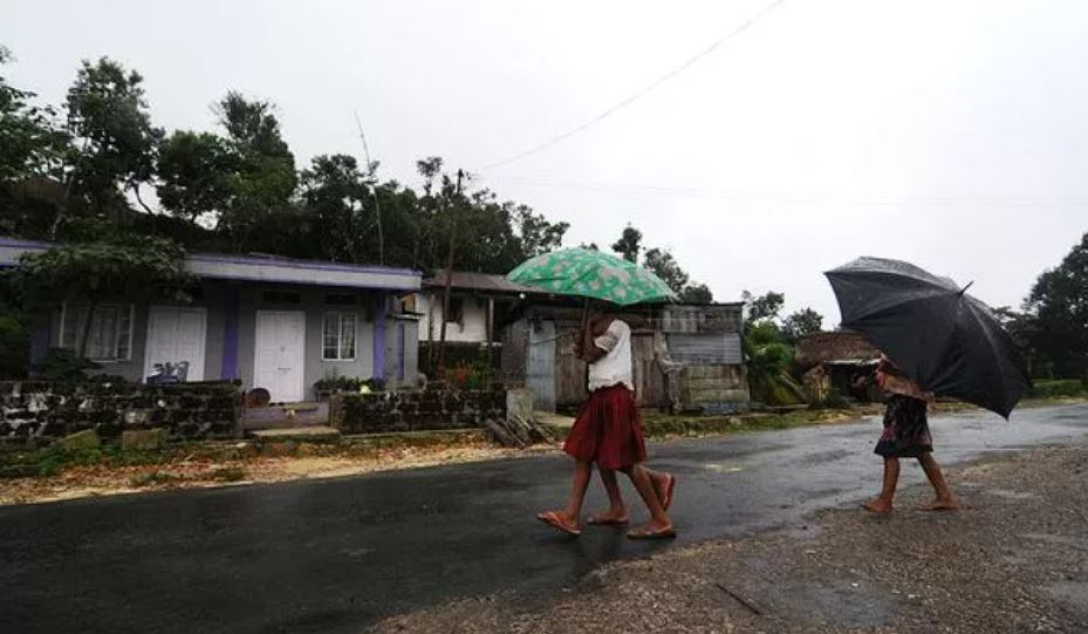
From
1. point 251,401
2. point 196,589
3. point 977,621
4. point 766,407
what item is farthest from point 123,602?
point 766,407

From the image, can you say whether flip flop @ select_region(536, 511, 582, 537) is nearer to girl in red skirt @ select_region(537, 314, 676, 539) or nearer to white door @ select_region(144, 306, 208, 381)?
girl in red skirt @ select_region(537, 314, 676, 539)

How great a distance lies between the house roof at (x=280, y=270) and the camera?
13.1 metres

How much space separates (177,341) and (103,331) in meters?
1.45

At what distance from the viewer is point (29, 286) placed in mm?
12609

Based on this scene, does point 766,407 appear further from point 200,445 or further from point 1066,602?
point 1066,602

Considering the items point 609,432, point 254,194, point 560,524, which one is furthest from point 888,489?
point 254,194

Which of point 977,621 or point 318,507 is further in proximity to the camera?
point 318,507

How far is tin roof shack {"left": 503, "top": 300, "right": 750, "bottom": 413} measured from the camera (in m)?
18.2

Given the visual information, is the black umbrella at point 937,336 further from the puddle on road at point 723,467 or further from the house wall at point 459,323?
the house wall at point 459,323

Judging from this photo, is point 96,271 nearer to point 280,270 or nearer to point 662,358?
point 280,270

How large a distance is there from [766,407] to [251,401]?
14780mm

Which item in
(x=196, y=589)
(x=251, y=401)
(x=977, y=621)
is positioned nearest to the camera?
(x=977, y=621)

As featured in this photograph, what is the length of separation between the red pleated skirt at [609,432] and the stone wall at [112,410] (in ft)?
26.8

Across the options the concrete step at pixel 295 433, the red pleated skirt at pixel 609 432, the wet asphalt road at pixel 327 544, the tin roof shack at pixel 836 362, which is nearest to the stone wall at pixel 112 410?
the concrete step at pixel 295 433
